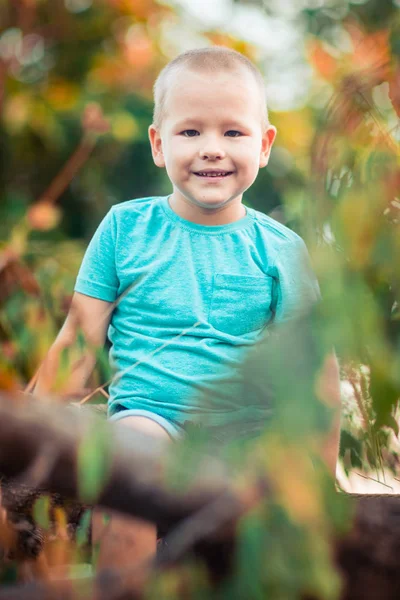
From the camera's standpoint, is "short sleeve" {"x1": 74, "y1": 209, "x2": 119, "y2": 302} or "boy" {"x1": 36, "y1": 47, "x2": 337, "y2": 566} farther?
"short sleeve" {"x1": 74, "y1": 209, "x2": 119, "y2": 302}

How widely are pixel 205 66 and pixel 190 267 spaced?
31cm

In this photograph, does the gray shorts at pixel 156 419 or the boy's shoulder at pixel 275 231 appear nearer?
the gray shorts at pixel 156 419

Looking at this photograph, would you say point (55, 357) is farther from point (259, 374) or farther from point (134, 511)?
point (259, 374)

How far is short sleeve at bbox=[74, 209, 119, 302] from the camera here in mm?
1419

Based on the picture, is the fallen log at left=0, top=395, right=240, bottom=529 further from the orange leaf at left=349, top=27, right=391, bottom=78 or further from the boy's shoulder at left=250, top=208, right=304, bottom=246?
the boy's shoulder at left=250, top=208, right=304, bottom=246

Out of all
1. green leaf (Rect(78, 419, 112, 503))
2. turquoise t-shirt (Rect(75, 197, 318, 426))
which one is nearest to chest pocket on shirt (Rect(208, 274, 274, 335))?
turquoise t-shirt (Rect(75, 197, 318, 426))

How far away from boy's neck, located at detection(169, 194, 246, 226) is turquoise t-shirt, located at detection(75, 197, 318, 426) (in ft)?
0.04

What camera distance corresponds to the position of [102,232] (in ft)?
4.76

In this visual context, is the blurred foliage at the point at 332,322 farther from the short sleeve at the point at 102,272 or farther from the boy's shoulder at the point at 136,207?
the boy's shoulder at the point at 136,207

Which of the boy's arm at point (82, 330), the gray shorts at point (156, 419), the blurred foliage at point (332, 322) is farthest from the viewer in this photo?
the boy's arm at point (82, 330)

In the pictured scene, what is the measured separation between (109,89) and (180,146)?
2672 mm

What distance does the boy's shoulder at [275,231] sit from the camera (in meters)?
1.42

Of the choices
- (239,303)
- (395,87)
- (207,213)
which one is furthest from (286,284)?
(395,87)

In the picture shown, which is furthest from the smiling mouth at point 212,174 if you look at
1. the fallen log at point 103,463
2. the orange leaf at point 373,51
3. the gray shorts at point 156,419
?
the fallen log at point 103,463
